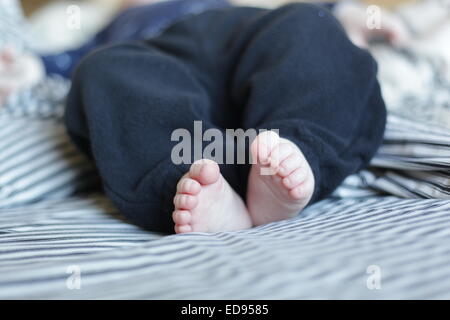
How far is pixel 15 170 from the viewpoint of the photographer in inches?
30.7

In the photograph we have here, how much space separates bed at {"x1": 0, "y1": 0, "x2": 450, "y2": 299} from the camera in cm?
37

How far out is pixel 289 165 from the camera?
0.52 m

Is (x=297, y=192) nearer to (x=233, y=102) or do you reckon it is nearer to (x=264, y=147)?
(x=264, y=147)

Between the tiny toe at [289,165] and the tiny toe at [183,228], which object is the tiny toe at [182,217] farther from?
the tiny toe at [289,165]

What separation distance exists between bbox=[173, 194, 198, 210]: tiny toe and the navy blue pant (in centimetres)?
5

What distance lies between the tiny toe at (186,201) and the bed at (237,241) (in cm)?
3

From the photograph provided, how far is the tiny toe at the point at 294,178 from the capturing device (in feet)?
1.70

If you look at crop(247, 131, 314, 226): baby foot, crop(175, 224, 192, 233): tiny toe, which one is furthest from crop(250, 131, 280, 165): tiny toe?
crop(175, 224, 192, 233): tiny toe

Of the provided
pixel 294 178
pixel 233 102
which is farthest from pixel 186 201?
pixel 233 102

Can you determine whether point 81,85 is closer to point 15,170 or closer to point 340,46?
point 15,170

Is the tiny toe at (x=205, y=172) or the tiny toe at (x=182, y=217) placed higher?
the tiny toe at (x=205, y=172)

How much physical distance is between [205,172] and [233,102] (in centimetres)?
25

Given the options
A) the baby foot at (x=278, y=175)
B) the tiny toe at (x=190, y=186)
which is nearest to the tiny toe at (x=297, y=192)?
the baby foot at (x=278, y=175)

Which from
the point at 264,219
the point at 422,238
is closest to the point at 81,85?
the point at 264,219
